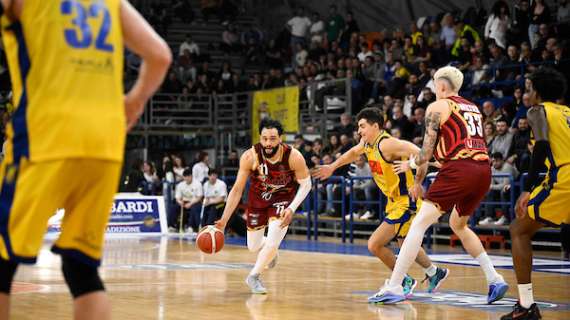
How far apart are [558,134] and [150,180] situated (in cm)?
1840

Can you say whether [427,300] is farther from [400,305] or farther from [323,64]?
[323,64]

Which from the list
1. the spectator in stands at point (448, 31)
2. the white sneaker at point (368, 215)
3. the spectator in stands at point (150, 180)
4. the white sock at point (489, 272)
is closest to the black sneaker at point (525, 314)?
the white sock at point (489, 272)

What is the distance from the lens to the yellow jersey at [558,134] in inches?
275

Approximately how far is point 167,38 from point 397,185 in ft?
71.4

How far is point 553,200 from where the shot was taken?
6.98m

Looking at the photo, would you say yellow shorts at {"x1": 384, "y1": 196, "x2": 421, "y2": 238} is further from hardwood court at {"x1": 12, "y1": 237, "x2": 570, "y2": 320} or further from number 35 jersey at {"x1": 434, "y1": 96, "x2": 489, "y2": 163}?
number 35 jersey at {"x1": 434, "y1": 96, "x2": 489, "y2": 163}

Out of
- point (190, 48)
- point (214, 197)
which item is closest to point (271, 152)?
point (214, 197)

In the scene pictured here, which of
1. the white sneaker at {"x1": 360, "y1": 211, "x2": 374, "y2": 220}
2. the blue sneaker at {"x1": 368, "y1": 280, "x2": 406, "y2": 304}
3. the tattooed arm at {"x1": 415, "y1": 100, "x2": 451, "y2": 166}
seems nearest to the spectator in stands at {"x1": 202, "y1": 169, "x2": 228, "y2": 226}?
the white sneaker at {"x1": 360, "y1": 211, "x2": 374, "y2": 220}

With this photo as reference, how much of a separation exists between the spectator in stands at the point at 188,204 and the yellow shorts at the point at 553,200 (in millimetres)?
15715

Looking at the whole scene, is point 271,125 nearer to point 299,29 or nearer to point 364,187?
point 364,187

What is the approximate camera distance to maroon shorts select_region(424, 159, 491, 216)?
8172 mm

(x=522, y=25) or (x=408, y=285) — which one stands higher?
(x=522, y=25)

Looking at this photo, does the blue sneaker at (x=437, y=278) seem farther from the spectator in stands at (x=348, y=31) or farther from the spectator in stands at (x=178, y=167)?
the spectator in stands at (x=348, y=31)

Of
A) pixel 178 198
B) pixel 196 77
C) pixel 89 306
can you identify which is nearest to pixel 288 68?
pixel 196 77
